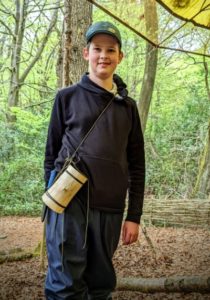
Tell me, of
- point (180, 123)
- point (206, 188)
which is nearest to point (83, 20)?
point (206, 188)

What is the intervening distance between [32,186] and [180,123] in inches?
171

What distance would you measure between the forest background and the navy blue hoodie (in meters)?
5.12

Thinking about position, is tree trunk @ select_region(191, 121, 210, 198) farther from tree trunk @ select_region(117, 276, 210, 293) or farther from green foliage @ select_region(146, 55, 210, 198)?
tree trunk @ select_region(117, 276, 210, 293)

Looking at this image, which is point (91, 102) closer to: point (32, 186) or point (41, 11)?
point (32, 186)

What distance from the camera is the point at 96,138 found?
2033 mm

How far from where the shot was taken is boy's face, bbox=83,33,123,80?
6.91 ft

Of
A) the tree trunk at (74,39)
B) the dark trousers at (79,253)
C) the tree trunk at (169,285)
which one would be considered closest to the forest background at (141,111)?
the tree trunk at (74,39)

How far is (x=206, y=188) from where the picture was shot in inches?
310

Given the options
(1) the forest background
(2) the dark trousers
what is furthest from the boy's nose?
(1) the forest background

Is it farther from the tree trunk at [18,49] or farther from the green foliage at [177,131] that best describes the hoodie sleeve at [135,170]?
the tree trunk at [18,49]

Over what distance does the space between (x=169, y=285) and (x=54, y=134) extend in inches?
66.8

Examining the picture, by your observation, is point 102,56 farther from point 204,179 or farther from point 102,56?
point 204,179

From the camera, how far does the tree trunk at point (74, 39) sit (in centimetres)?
435

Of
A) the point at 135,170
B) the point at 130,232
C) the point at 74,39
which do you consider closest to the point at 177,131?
the point at 74,39
